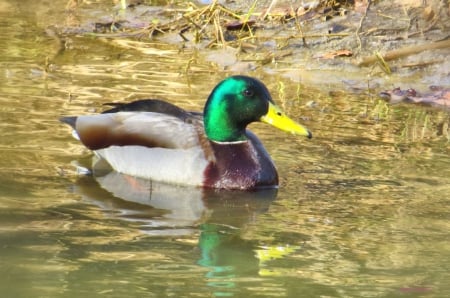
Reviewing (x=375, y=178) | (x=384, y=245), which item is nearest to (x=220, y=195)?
(x=375, y=178)

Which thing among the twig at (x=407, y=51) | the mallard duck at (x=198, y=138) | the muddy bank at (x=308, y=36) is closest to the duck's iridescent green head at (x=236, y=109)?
the mallard duck at (x=198, y=138)

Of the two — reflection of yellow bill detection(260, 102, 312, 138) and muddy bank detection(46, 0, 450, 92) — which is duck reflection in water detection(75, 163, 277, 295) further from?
muddy bank detection(46, 0, 450, 92)

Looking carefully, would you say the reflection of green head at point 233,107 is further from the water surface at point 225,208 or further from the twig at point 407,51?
the twig at point 407,51

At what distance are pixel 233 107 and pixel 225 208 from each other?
1019 millimetres

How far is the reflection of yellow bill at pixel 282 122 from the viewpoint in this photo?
8.36 metres

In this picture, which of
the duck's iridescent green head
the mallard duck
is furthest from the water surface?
the duck's iridescent green head

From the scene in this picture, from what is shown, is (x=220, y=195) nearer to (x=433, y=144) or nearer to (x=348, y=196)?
(x=348, y=196)

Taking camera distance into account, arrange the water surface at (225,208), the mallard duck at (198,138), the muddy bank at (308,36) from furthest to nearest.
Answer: the muddy bank at (308,36)
the mallard duck at (198,138)
the water surface at (225,208)

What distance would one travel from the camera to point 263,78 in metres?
11.5

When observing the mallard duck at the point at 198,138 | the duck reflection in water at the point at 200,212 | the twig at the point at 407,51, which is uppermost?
the twig at the point at 407,51

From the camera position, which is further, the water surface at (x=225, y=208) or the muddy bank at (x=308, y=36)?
the muddy bank at (x=308, y=36)

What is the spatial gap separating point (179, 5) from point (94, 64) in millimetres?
2578

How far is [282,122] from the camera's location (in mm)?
8453

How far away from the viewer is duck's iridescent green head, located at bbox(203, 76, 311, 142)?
852 cm
